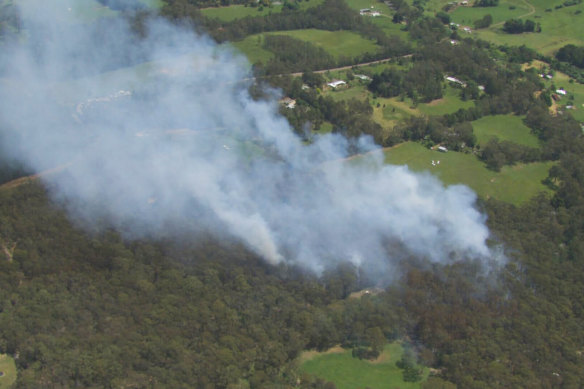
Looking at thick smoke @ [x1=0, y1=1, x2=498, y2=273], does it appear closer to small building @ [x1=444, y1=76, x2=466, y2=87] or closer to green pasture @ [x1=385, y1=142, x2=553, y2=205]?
green pasture @ [x1=385, y1=142, x2=553, y2=205]

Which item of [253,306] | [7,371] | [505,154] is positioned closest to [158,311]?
[253,306]

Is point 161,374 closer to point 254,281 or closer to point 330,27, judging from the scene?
point 254,281

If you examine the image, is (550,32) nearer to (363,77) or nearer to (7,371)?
(363,77)

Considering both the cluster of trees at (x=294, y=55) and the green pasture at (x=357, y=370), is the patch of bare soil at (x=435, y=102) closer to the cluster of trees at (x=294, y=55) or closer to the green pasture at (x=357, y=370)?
the cluster of trees at (x=294, y=55)

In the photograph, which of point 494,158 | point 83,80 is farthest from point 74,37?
point 494,158

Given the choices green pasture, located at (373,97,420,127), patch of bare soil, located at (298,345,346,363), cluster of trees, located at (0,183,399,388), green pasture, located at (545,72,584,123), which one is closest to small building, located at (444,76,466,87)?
green pasture, located at (373,97,420,127)
